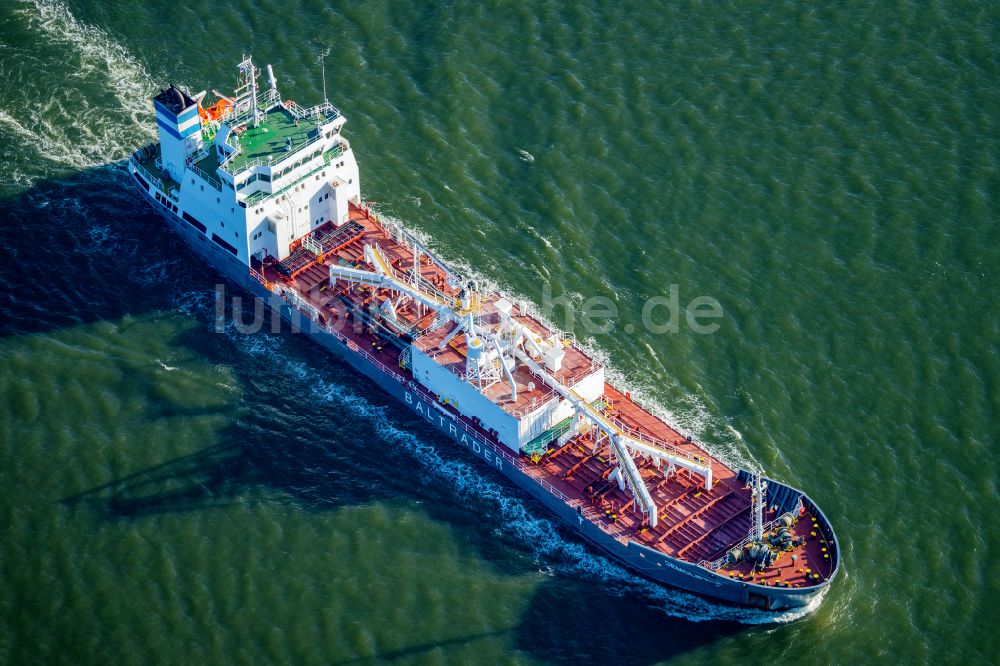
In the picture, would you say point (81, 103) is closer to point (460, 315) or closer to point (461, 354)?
point (460, 315)

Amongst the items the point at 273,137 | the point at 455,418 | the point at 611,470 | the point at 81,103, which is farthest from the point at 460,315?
the point at 81,103

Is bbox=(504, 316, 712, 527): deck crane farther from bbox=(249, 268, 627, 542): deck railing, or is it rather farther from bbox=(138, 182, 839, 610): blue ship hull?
bbox=(138, 182, 839, 610): blue ship hull

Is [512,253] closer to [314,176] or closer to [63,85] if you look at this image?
[314,176]

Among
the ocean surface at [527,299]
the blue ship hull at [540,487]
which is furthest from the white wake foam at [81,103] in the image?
the blue ship hull at [540,487]

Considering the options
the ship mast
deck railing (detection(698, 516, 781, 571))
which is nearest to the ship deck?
deck railing (detection(698, 516, 781, 571))

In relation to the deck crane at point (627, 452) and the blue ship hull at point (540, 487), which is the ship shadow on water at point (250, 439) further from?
the deck crane at point (627, 452)

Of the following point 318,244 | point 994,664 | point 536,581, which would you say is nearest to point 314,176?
point 318,244
